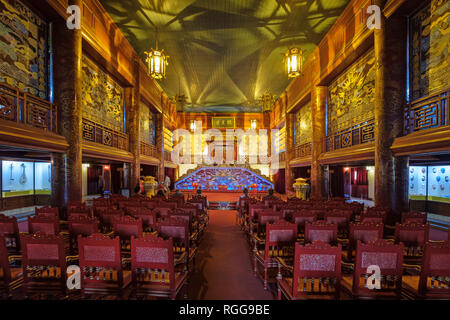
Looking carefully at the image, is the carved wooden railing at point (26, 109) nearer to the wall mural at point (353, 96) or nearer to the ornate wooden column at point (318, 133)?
the wall mural at point (353, 96)

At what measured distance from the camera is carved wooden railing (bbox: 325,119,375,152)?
7.58 metres

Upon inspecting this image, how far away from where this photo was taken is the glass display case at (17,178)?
9956 mm

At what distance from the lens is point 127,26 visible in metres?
9.35

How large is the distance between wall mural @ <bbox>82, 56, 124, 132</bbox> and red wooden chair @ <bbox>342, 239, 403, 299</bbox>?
9.25 m

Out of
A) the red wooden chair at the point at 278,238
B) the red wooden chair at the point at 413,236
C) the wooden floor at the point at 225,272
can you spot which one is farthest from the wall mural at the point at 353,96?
the wooden floor at the point at 225,272

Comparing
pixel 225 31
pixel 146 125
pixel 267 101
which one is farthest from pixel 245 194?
pixel 267 101

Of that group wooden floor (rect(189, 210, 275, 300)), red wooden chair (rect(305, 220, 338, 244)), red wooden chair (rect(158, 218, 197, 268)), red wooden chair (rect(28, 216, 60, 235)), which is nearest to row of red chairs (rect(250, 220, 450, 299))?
red wooden chair (rect(305, 220, 338, 244))

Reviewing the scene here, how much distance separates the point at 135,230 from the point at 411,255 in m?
4.44

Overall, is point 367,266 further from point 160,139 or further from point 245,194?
point 160,139

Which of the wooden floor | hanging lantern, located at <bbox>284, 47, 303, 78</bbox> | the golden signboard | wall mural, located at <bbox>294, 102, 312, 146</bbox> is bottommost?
the wooden floor

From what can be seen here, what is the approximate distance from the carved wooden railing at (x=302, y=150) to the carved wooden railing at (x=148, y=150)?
9.75m

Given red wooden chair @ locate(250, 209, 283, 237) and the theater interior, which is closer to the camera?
the theater interior

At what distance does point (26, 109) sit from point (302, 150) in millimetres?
12443

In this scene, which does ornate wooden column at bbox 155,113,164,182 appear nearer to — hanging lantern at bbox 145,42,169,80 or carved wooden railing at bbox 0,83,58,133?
hanging lantern at bbox 145,42,169,80
